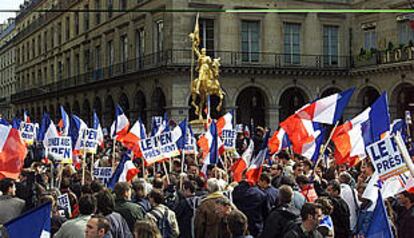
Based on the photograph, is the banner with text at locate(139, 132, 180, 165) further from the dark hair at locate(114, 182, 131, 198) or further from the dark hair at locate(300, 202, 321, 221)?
the dark hair at locate(300, 202, 321, 221)

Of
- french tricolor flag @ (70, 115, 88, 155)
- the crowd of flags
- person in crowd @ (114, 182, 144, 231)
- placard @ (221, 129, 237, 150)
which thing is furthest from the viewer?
placard @ (221, 129, 237, 150)

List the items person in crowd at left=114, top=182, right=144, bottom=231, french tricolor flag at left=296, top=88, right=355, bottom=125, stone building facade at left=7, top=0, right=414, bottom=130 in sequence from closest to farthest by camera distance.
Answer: person in crowd at left=114, top=182, right=144, bottom=231, french tricolor flag at left=296, top=88, right=355, bottom=125, stone building facade at left=7, top=0, right=414, bottom=130

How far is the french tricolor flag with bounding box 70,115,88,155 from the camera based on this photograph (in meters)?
14.5

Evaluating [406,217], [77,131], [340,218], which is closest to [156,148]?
[77,131]

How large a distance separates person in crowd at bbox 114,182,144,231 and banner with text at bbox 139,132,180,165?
3973 millimetres

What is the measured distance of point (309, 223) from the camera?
257 inches

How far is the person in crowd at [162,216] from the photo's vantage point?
26.5 ft

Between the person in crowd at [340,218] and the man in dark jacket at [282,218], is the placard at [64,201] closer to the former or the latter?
the man in dark jacket at [282,218]

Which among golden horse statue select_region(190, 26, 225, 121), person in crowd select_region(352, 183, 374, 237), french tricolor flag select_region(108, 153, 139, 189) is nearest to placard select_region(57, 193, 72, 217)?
french tricolor flag select_region(108, 153, 139, 189)

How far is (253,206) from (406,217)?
7.42 ft

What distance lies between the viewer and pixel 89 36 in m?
48.5

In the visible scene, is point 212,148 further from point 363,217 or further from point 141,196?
point 363,217

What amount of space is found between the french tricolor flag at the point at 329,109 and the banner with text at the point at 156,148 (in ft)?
8.49

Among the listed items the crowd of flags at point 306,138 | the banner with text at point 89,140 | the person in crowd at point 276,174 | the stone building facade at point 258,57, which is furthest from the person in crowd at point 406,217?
the stone building facade at point 258,57
